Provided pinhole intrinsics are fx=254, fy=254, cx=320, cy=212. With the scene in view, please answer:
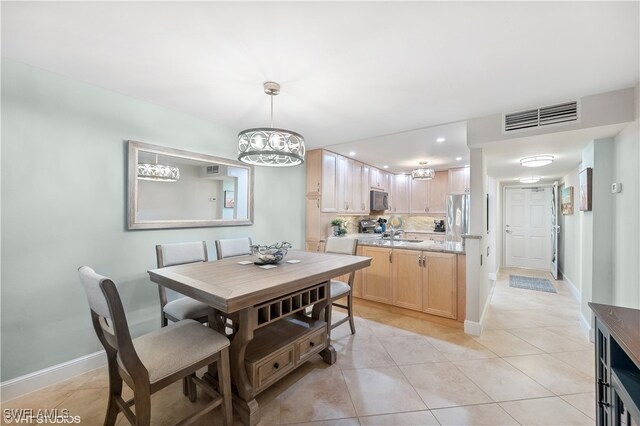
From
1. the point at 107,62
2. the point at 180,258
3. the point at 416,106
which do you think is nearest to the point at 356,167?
the point at 416,106

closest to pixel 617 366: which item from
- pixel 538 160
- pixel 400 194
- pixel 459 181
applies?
pixel 538 160

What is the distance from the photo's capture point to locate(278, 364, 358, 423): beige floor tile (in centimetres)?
167

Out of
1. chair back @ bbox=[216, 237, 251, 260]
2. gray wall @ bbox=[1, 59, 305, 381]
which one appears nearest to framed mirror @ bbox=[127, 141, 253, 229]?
gray wall @ bbox=[1, 59, 305, 381]

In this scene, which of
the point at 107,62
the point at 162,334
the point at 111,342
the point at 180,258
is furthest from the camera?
the point at 180,258

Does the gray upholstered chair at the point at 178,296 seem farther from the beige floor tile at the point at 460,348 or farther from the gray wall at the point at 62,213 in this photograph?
the beige floor tile at the point at 460,348

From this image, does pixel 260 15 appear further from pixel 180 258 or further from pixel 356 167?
pixel 356 167

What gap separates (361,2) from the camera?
4.34ft

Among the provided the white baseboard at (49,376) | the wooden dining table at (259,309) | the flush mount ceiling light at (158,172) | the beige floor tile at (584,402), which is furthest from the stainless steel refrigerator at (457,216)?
the white baseboard at (49,376)

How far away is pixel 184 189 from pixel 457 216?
4.79m

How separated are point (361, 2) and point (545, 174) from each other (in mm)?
→ 5281

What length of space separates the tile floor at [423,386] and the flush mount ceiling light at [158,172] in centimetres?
177

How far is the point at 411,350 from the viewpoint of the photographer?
2477mm

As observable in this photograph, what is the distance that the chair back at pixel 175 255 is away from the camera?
227 cm

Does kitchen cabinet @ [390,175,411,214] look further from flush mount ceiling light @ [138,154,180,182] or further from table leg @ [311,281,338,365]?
flush mount ceiling light @ [138,154,180,182]
